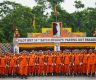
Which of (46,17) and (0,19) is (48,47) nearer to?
(0,19)

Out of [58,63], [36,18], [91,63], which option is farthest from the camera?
[36,18]

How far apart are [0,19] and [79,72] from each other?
19279 mm

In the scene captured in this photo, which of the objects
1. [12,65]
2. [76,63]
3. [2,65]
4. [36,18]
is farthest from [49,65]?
[36,18]

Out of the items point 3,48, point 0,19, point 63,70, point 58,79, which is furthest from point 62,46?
point 0,19

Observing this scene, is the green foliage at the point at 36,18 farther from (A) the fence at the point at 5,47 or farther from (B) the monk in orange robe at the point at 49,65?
(B) the monk in orange robe at the point at 49,65

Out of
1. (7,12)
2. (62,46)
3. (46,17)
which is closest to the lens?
(62,46)

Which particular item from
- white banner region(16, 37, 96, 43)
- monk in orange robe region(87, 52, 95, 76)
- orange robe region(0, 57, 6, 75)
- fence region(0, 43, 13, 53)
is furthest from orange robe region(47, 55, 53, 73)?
white banner region(16, 37, 96, 43)

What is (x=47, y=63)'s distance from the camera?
73.5ft

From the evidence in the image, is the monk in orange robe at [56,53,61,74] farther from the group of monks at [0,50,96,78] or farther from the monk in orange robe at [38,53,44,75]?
the monk in orange robe at [38,53,44,75]

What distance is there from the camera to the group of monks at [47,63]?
2195cm

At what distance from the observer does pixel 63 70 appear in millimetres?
22594

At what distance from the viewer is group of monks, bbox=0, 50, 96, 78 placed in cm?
2195

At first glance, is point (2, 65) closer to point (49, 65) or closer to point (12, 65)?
point (12, 65)

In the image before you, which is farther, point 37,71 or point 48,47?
point 48,47
